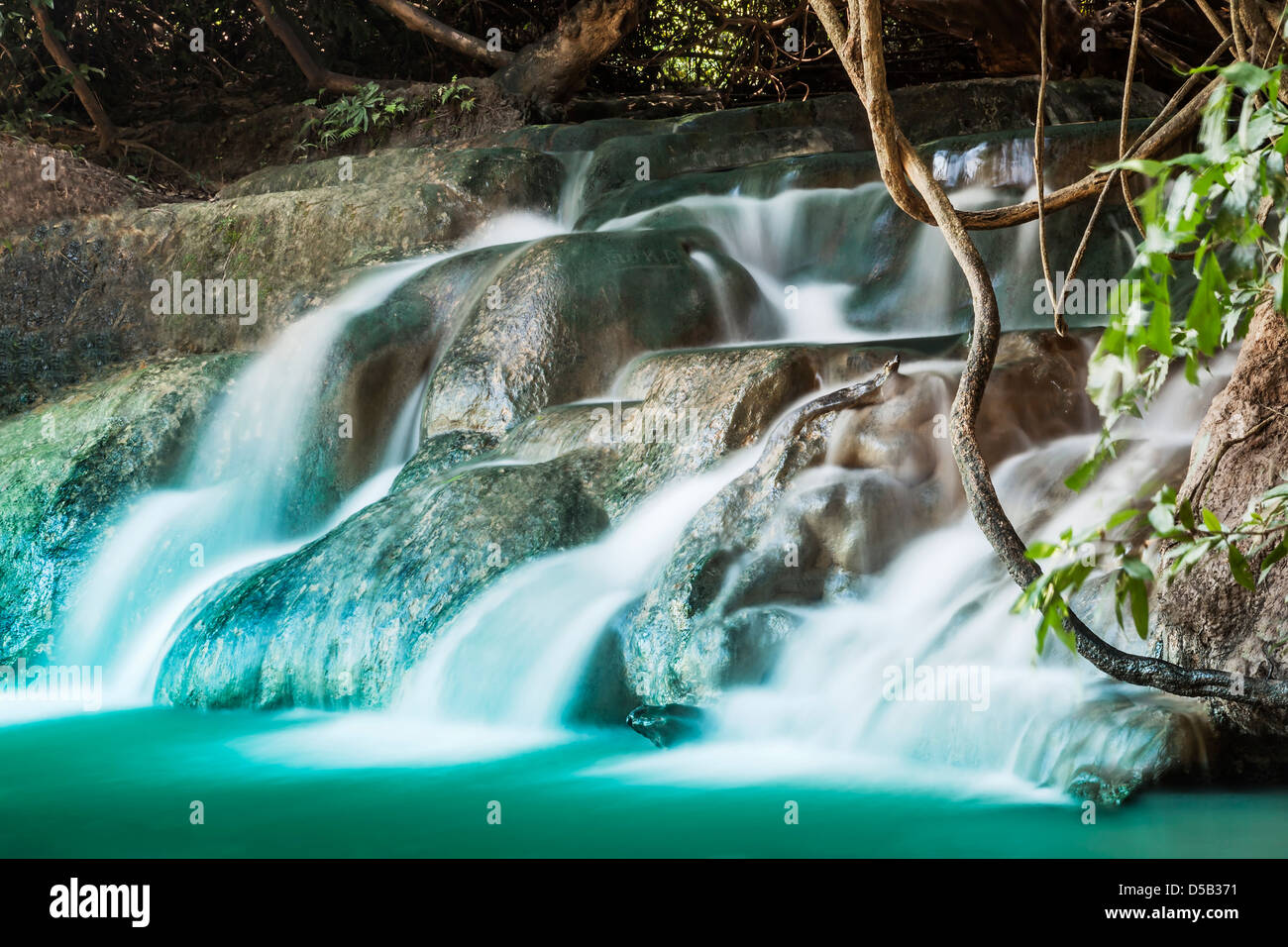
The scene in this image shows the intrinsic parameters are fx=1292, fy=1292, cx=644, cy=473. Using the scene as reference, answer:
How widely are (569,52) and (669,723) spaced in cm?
803

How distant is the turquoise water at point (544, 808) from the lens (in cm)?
331

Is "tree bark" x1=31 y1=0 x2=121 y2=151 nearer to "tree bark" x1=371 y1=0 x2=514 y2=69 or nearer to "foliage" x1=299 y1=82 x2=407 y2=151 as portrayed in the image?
"foliage" x1=299 y1=82 x2=407 y2=151

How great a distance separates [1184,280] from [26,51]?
9.99 m

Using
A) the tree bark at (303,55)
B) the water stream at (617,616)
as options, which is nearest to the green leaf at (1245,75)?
the water stream at (617,616)

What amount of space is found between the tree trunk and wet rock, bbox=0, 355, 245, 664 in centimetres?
482

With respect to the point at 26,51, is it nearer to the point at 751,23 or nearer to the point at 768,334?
the point at 751,23

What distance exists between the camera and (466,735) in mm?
4578

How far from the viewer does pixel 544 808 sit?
12.2ft

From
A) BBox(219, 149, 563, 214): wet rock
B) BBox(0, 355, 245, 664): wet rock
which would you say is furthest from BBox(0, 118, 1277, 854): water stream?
BBox(219, 149, 563, 214): wet rock

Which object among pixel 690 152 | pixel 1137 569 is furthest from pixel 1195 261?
pixel 690 152

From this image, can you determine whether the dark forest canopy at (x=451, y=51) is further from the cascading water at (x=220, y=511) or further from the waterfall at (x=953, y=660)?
the waterfall at (x=953, y=660)

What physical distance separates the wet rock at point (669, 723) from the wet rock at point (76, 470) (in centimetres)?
333

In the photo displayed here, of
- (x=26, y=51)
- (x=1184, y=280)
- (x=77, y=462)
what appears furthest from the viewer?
(x=26, y=51)
